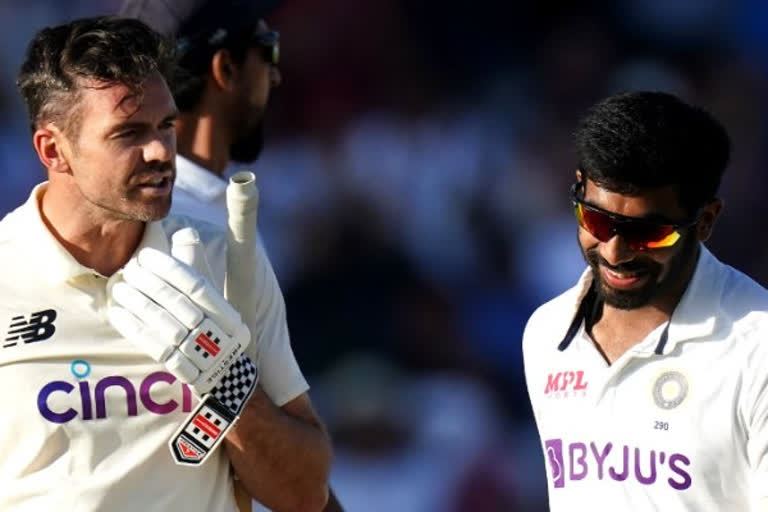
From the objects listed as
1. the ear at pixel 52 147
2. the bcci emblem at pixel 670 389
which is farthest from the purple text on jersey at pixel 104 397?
the bcci emblem at pixel 670 389

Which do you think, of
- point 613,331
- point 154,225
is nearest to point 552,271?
point 613,331

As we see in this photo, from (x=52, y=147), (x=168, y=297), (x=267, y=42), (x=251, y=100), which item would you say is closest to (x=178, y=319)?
(x=168, y=297)

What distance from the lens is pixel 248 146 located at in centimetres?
443

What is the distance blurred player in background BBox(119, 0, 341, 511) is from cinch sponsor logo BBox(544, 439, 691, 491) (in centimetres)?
138

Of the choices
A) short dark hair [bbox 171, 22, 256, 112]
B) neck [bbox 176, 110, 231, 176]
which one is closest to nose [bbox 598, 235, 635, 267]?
neck [bbox 176, 110, 231, 176]

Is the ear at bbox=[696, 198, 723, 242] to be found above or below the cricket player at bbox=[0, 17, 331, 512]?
above

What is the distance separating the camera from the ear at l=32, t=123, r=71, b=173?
2971 millimetres

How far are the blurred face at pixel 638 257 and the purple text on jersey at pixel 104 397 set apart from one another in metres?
0.96

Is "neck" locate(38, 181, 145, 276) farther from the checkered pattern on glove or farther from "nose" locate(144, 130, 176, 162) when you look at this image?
the checkered pattern on glove

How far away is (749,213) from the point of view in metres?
6.30

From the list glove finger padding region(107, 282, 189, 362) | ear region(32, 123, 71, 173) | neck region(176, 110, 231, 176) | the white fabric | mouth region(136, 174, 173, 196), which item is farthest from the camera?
neck region(176, 110, 231, 176)

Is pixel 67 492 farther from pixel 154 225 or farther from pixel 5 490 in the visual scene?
pixel 154 225

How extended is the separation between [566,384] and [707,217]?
482 mm

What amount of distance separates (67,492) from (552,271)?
12.2 ft
